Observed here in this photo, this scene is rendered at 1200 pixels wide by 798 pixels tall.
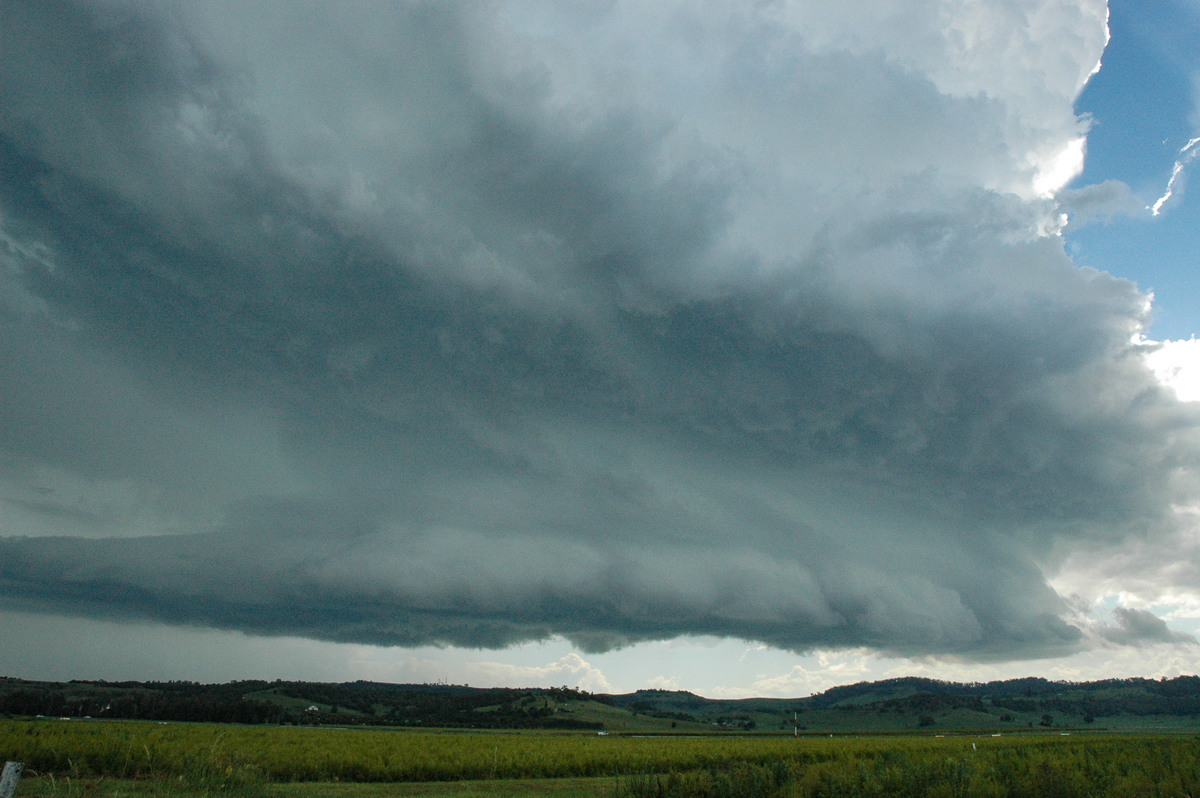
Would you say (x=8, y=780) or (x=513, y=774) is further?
(x=513, y=774)

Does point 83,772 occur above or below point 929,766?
below

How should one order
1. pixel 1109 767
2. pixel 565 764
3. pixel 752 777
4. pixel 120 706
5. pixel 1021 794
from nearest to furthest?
pixel 1021 794 → pixel 752 777 → pixel 1109 767 → pixel 565 764 → pixel 120 706

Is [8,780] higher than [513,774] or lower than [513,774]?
higher

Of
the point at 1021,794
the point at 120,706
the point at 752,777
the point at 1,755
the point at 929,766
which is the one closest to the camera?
the point at 1021,794

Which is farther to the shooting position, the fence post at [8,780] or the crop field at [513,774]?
the crop field at [513,774]

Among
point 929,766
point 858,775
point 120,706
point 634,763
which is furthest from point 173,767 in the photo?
point 120,706

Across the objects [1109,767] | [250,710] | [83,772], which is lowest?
[250,710]

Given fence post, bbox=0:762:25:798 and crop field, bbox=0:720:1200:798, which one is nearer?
fence post, bbox=0:762:25:798

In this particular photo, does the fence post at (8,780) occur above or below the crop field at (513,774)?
above

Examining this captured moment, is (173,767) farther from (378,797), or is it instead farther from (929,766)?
(929,766)

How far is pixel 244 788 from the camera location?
2828 cm

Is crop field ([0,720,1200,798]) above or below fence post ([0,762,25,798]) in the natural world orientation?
below

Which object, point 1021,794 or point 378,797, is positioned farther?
point 378,797

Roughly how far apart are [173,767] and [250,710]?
166m
